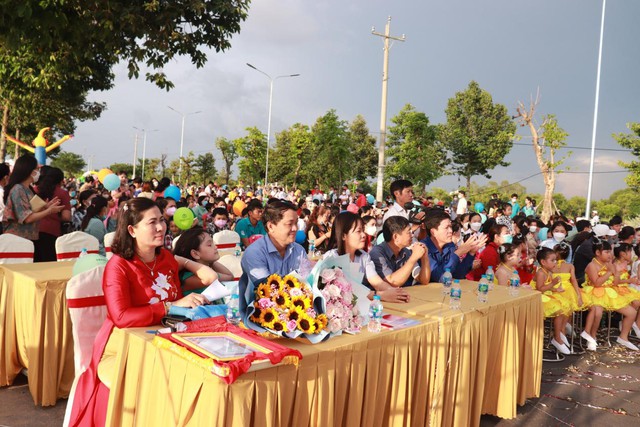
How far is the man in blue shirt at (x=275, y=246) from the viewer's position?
3.29m

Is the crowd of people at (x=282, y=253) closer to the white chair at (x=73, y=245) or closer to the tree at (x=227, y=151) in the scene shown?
the white chair at (x=73, y=245)

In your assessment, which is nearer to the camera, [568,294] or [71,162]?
[568,294]

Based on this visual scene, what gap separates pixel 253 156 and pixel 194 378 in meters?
35.1

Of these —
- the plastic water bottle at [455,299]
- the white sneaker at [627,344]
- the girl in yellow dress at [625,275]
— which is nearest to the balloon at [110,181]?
the plastic water bottle at [455,299]

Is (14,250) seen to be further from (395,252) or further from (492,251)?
(492,251)

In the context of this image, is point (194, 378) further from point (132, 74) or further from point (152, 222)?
point (132, 74)

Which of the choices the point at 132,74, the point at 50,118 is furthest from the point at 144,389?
the point at 50,118

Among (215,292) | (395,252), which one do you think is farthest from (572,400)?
(215,292)

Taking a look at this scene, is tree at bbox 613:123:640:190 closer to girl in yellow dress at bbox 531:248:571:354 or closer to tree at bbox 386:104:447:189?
tree at bbox 386:104:447:189

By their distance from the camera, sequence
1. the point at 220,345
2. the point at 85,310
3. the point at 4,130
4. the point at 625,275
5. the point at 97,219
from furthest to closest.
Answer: the point at 4,130 → the point at 625,275 → the point at 97,219 → the point at 85,310 → the point at 220,345

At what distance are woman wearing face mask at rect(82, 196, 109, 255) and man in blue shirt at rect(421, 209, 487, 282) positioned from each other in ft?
12.5

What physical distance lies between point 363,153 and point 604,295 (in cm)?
3708

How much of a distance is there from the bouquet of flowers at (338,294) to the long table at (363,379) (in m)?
0.08

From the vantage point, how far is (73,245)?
4.43m
